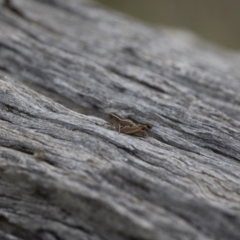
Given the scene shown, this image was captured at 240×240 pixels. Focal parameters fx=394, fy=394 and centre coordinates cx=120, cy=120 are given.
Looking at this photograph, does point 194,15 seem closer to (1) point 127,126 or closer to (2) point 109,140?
(1) point 127,126

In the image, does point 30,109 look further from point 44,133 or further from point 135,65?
point 135,65

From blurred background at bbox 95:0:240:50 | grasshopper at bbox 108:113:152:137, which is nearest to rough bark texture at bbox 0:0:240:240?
grasshopper at bbox 108:113:152:137

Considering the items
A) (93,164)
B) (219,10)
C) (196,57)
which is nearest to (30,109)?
(93,164)

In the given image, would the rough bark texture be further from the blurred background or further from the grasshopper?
the blurred background

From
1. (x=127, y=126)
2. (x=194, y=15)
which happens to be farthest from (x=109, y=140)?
(x=194, y=15)

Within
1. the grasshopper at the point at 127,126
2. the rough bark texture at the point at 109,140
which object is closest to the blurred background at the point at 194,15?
the rough bark texture at the point at 109,140

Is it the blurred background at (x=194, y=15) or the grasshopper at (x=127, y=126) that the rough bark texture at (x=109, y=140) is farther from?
the blurred background at (x=194, y=15)
